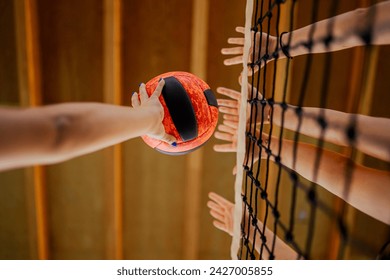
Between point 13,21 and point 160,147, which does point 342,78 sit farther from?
point 13,21

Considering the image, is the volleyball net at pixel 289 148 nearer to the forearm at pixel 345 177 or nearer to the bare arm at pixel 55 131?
the forearm at pixel 345 177

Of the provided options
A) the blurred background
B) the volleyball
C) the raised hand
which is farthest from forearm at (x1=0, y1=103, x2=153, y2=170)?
the blurred background

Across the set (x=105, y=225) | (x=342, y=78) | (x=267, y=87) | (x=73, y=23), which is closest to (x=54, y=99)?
(x=73, y=23)

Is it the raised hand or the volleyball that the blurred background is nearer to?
the volleyball

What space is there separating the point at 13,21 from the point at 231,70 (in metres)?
1.47

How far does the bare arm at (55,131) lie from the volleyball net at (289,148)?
1.64ft

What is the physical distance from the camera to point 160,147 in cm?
121

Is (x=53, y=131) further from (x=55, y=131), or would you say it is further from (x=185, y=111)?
(x=185, y=111)

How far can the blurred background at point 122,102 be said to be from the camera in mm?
1976

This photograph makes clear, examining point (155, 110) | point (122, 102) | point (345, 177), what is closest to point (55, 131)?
point (155, 110)

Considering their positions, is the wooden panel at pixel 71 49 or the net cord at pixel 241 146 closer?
the net cord at pixel 241 146

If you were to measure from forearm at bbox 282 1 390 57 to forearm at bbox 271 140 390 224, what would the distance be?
0.35 m

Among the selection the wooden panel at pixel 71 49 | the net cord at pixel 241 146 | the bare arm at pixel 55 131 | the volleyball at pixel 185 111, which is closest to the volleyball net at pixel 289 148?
the net cord at pixel 241 146

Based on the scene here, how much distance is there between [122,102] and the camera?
6.86 feet
